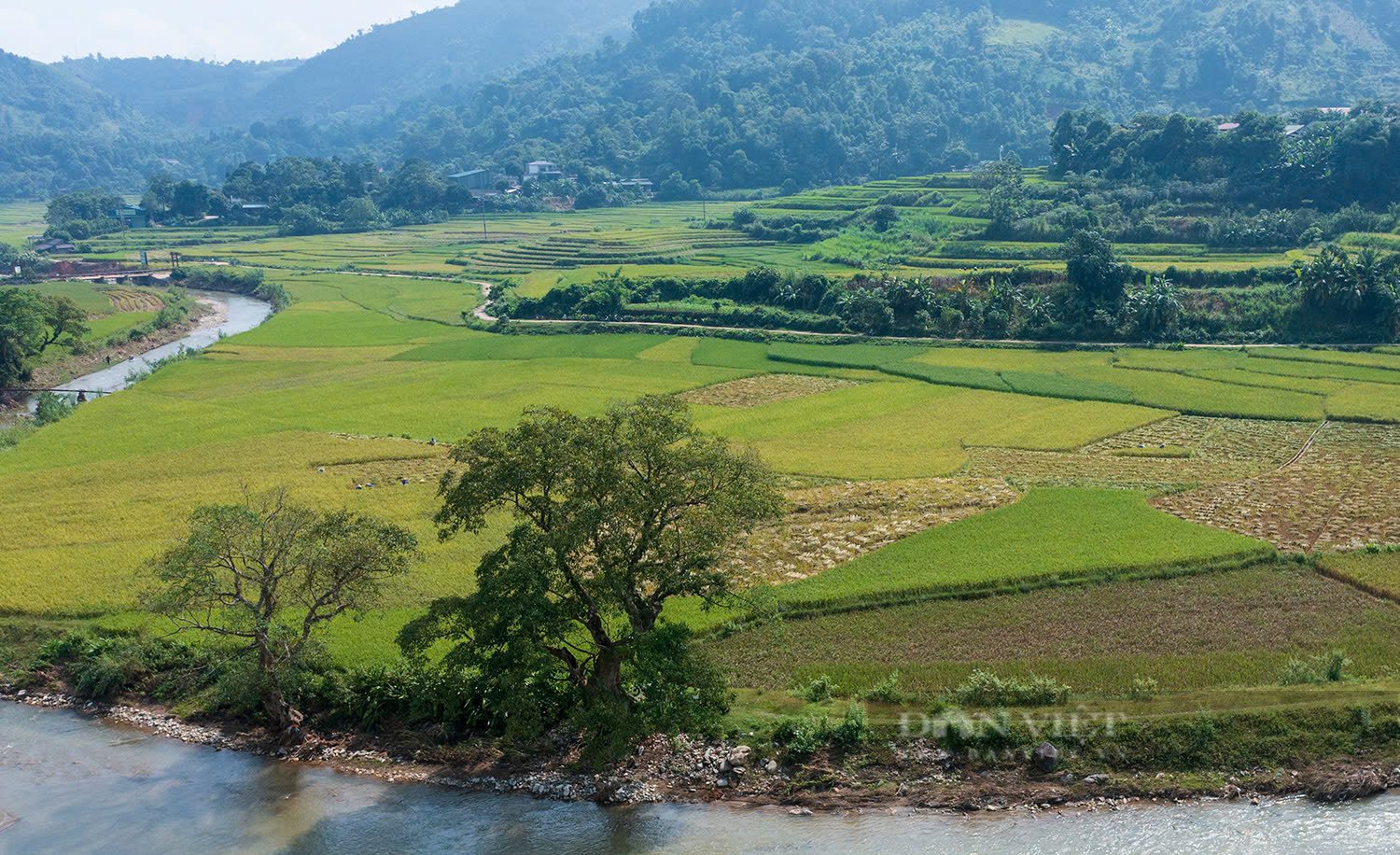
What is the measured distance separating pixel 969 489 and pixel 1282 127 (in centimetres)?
5306

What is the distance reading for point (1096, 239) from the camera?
56969 millimetres

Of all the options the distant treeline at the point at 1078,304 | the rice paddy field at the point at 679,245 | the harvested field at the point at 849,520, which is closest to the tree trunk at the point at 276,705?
the harvested field at the point at 849,520

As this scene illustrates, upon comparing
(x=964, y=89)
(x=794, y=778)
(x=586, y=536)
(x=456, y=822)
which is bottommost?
(x=456, y=822)

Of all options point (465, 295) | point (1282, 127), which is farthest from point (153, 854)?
point (1282, 127)

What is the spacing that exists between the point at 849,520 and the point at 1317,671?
12.4 meters

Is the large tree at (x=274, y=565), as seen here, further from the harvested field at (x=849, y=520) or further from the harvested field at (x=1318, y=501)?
the harvested field at (x=1318, y=501)

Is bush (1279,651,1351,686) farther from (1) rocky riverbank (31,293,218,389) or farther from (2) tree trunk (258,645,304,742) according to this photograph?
(1) rocky riverbank (31,293,218,389)

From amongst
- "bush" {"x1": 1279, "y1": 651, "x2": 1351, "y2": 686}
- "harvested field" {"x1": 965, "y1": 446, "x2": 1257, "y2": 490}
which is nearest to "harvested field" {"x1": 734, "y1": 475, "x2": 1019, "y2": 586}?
"harvested field" {"x1": 965, "y1": 446, "x2": 1257, "y2": 490}

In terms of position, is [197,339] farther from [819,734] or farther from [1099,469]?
[819,734]

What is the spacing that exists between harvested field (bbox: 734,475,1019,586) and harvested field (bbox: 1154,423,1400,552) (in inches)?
207

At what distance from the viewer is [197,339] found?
225ft

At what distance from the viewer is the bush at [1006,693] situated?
21.2 meters

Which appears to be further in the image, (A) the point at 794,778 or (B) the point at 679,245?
(B) the point at 679,245

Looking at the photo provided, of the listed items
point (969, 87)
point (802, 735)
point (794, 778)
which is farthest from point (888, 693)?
point (969, 87)
